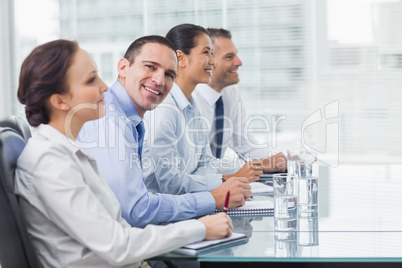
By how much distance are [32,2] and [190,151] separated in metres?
4.07

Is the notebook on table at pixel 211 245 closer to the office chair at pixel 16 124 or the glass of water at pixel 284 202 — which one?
the glass of water at pixel 284 202

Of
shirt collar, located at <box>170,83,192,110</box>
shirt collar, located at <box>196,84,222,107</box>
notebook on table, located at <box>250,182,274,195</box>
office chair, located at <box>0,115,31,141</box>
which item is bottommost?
notebook on table, located at <box>250,182,274,195</box>

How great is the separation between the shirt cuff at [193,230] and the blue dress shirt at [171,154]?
2.15 ft

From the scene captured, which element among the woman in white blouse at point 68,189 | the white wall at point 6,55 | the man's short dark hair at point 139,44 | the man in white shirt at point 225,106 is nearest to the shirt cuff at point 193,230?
the woman in white blouse at point 68,189

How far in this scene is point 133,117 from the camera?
1.90 metres

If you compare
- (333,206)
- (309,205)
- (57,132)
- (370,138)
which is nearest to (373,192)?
(333,206)

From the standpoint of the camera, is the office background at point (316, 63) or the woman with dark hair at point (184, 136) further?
the office background at point (316, 63)

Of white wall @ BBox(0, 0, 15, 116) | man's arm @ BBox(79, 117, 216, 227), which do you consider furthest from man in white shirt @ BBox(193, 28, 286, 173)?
white wall @ BBox(0, 0, 15, 116)

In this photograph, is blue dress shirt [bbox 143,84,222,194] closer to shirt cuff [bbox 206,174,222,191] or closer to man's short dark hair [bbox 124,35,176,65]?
shirt cuff [bbox 206,174,222,191]

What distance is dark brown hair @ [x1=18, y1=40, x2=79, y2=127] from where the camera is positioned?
1294 millimetres

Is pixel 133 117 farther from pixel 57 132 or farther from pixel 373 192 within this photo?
pixel 373 192

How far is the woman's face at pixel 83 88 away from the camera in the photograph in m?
1.34

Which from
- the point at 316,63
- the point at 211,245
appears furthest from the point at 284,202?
the point at 316,63

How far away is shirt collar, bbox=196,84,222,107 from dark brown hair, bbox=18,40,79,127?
187 cm
